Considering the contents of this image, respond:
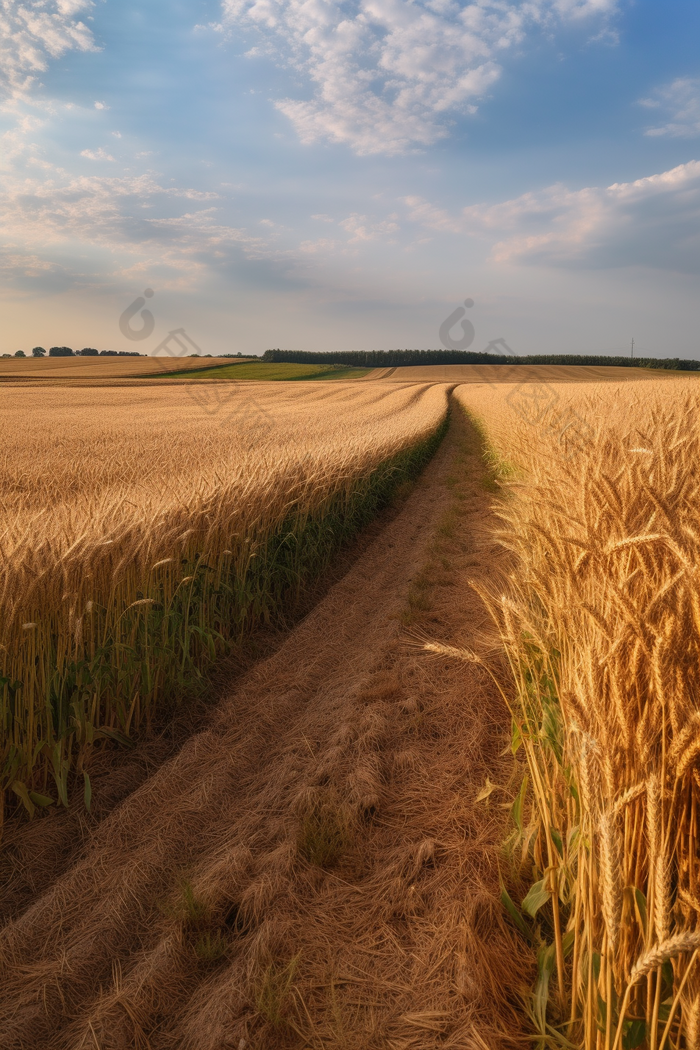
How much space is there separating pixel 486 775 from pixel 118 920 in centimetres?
175

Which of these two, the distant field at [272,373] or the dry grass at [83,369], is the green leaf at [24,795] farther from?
the distant field at [272,373]

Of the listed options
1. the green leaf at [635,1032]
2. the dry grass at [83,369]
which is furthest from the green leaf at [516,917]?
the dry grass at [83,369]

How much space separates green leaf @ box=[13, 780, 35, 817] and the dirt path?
316mm

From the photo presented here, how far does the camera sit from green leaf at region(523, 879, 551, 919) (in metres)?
1.91

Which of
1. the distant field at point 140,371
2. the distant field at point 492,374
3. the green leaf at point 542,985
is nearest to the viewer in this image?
the green leaf at point 542,985

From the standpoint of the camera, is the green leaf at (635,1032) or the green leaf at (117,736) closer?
the green leaf at (635,1032)

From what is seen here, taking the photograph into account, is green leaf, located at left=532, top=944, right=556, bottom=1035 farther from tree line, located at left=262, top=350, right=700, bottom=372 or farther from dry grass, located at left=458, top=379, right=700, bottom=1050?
tree line, located at left=262, top=350, right=700, bottom=372

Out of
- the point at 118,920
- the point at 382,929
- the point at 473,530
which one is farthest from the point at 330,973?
the point at 473,530

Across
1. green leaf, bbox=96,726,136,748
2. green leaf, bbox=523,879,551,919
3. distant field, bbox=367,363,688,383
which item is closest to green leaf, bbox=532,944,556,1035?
green leaf, bbox=523,879,551,919

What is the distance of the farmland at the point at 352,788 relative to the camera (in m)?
1.36

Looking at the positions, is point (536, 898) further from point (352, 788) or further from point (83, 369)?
point (83, 369)

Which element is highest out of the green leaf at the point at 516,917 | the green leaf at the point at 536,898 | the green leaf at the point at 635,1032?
the green leaf at the point at 635,1032

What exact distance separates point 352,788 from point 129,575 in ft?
5.68

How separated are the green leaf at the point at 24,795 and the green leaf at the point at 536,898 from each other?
7.07 ft
